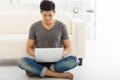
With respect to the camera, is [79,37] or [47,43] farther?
[79,37]

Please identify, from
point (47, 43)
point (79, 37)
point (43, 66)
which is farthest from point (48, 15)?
point (79, 37)

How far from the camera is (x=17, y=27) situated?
12.3 feet

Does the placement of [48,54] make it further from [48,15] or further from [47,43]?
[48,15]

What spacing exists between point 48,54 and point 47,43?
0.23 m

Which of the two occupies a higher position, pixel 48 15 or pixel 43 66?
pixel 48 15

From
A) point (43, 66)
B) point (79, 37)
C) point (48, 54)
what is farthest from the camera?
point (79, 37)

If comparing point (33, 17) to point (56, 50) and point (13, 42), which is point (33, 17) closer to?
point (13, 42)

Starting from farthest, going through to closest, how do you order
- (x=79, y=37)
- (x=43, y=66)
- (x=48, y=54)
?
(x=79, y=37), (x=43, y=66), (x=48, y=54)

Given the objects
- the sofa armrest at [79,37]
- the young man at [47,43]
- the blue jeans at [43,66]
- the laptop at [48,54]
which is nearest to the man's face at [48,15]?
the young man at [47,43]

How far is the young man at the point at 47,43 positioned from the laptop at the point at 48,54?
0.26 feet

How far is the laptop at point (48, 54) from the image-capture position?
2510mm

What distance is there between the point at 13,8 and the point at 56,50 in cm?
336

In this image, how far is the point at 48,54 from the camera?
2.53 meters

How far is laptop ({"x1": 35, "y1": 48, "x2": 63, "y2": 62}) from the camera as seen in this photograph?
2.51 metres
